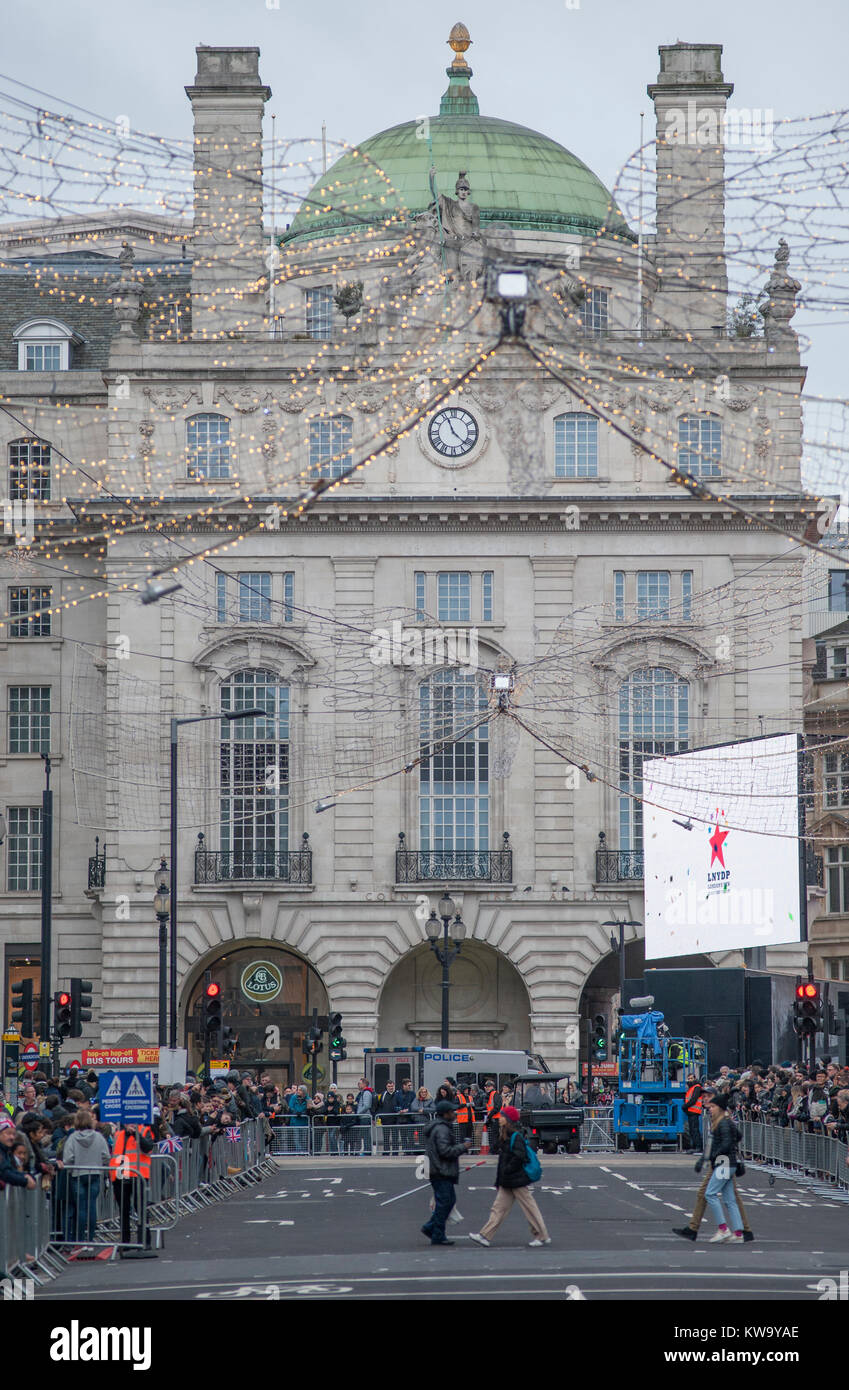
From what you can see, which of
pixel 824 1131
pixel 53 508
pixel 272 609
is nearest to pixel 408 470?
pixel 272 609

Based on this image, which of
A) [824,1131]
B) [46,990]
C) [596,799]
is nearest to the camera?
Answer: [824,1131]

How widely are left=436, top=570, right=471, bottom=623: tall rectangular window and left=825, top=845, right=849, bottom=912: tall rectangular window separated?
2355 centimetres

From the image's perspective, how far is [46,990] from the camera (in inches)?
2264

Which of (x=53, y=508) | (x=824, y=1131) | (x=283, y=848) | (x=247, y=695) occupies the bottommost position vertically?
(x=824, y=1131)

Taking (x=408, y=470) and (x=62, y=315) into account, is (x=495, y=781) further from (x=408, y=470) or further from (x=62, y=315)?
(x=62, y=315)

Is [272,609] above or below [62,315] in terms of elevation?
below

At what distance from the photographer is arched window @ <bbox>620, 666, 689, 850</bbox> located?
6638 cm

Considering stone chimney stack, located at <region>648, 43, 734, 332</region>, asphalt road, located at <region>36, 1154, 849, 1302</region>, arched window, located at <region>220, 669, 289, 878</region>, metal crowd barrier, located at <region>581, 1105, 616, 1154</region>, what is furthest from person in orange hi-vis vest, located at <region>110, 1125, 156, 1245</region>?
arched window, located at <region>220, 669, 289, 878</region>

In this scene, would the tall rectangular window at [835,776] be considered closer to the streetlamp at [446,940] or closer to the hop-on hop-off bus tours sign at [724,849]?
the hop-on hop-off bus tours sign at [724,849]

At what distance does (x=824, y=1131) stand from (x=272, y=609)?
97.3ft

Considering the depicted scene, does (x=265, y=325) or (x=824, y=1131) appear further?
(x=265, y=325)

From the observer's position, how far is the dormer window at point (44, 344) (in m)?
73.8

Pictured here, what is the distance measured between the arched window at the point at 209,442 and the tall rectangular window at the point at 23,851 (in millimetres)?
11863

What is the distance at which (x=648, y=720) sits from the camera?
66688 mm
